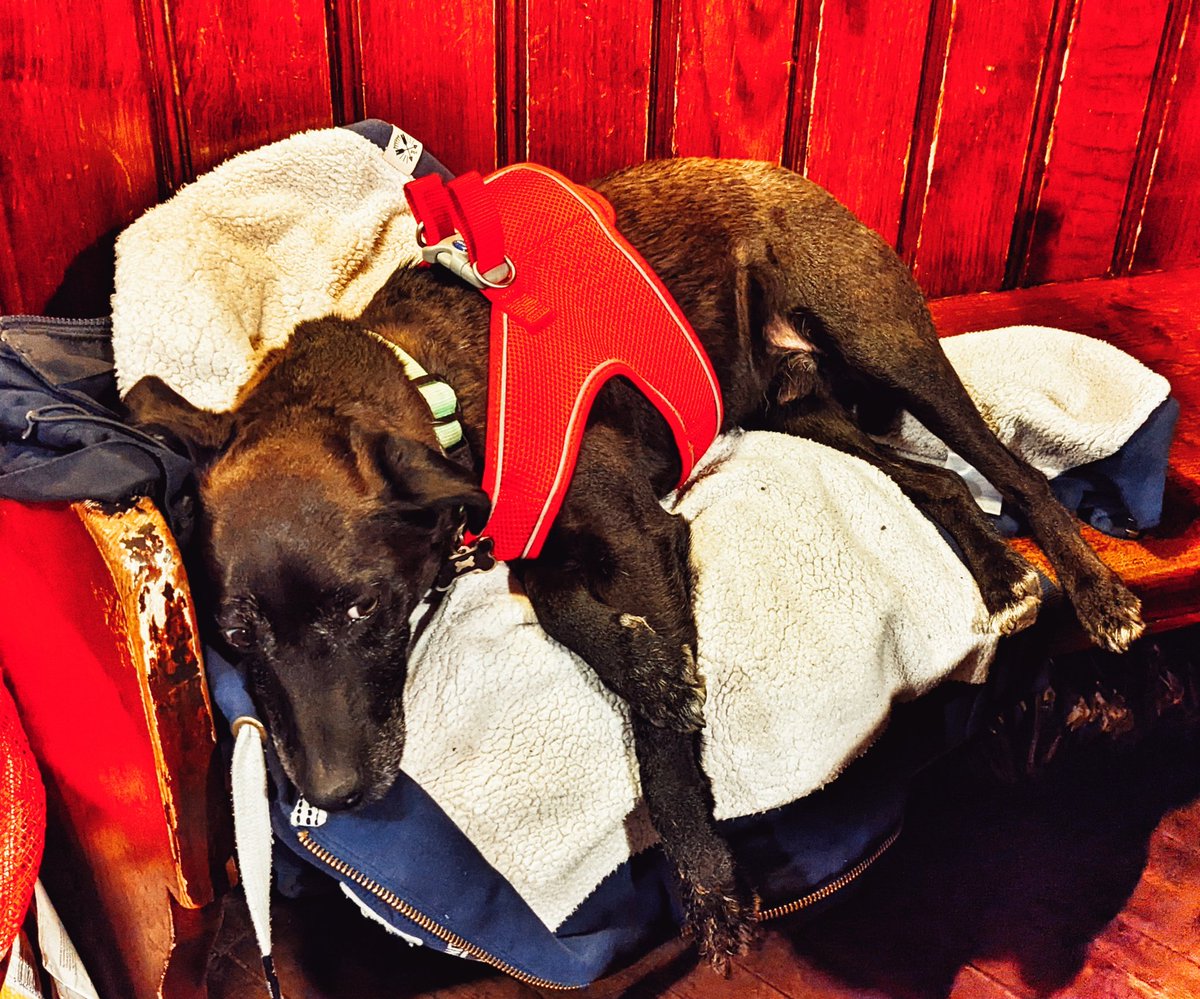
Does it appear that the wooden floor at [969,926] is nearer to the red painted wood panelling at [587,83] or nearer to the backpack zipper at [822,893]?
the backpack zipper at [822,893]

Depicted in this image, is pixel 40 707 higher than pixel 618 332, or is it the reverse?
pixel 618 332

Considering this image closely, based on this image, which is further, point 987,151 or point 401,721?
point 987,151

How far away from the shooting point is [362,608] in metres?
1.47

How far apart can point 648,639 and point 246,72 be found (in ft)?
4.05

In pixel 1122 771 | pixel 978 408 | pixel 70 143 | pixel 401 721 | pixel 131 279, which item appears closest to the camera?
pixel 401 721

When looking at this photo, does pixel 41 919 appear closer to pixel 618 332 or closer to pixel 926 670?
pixel 618 332

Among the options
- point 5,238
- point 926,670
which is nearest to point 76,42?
point 5,238

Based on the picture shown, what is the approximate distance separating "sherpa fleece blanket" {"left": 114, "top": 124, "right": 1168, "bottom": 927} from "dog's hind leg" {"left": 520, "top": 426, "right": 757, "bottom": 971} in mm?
45

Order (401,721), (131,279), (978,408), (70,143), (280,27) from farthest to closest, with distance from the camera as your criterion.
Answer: (978,408) < (280,27) < (70,143) < (131,279) < (401,721)

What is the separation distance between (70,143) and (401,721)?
3.62 ft

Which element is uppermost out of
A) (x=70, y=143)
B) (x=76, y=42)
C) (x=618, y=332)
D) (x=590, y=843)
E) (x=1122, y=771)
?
(x=76, y=42)

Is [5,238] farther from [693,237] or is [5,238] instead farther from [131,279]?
[693,237]

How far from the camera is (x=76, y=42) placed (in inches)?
67.9

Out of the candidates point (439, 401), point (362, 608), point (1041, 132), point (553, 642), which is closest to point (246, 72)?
point (439, 401)
